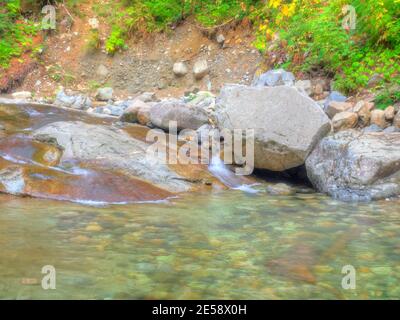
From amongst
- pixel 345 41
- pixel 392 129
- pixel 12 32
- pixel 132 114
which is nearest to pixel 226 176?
pixel 392 129

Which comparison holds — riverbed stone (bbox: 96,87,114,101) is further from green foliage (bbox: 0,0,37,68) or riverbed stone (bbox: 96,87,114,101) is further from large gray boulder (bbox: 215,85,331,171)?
large gray boulder (bbox: 215,85,331,171)

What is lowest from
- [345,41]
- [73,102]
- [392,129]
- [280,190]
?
[280,190]

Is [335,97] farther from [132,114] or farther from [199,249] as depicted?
[199,249]

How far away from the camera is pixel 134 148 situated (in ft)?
20.0

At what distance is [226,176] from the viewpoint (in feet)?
19.8

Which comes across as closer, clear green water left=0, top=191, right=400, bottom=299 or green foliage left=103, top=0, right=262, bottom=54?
clear green water left=0, top=191, right=400, bottom=299

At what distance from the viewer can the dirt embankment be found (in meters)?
11.5

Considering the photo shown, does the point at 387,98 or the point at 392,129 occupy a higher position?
the point at 387,98

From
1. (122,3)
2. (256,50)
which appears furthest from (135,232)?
(122,3)

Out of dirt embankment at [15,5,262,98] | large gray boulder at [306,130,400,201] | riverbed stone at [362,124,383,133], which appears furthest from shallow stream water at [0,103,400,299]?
dirt embankment at [15,5,262,98]

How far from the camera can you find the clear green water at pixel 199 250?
2.55 m

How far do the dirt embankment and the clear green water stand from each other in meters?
7.10

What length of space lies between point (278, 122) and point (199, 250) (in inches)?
115

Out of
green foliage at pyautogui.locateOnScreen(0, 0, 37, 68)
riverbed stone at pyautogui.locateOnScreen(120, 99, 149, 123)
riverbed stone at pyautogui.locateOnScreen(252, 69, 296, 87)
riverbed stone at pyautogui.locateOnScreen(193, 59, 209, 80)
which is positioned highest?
green foliage at pyautogui.locateOnScreen(0, 0, 37, 68)
